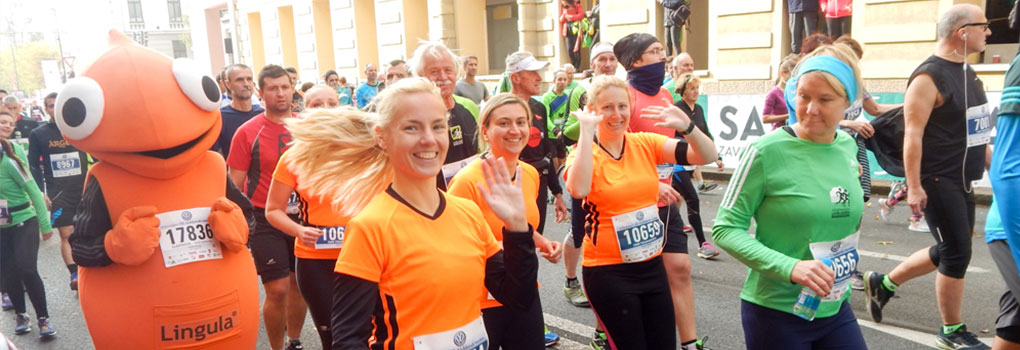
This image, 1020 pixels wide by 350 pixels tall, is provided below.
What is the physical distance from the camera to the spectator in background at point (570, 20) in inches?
670

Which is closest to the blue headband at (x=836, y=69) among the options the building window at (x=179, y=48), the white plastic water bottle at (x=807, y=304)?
the white plastic water bottle at (x=807, y=304)

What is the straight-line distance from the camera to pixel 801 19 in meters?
11.9

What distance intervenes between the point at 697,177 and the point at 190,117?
7993mm

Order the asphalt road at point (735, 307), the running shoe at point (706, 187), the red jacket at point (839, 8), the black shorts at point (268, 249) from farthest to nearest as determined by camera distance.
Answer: the red jacket at point (839, 8) → the running shoe at point (706, 187) → the asphalt road at point (735, 307) → the black shorts at point (268, 249)

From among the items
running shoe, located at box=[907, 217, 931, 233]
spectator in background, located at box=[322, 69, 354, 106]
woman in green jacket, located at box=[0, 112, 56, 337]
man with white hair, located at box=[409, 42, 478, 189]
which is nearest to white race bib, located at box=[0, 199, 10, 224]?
woman in green jacket, located at box=[0, 112, 56, 337]

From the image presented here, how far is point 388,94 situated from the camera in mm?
2266

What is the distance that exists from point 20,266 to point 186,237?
3.20 metres

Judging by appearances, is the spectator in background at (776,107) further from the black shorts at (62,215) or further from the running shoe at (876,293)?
the black shorts at (62,215)

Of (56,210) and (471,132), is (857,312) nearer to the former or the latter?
(471,132)

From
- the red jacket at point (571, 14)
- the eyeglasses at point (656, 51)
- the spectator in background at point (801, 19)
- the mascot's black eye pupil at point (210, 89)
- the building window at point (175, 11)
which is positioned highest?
the building window at point (175, 11)

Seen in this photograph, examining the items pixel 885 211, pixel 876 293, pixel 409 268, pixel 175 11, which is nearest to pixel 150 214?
pixel 409 268

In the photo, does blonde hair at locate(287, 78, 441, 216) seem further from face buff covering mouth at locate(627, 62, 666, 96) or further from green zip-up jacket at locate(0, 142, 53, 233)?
green zip-up jacket at locate(0, 142, 53, 233)

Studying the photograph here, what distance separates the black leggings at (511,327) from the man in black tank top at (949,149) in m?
2.38

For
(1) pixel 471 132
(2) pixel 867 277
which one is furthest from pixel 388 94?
(2) pixel 867 277
